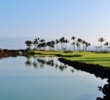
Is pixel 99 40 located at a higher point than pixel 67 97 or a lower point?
higher

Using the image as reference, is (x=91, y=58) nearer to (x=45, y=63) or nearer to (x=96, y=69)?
(x=45, y=63)

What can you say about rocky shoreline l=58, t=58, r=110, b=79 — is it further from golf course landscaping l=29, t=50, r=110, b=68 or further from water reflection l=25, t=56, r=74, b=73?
water reflection l=25, t=56, r=74, b=73

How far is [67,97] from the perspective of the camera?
829 inches

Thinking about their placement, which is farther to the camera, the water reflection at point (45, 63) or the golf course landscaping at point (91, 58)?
the water reflection at point (45, 63)

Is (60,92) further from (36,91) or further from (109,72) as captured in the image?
(109,72)

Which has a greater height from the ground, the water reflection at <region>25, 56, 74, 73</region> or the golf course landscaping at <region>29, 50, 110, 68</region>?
the golf course landscaping at <region>29, 50, 110, 68</region>

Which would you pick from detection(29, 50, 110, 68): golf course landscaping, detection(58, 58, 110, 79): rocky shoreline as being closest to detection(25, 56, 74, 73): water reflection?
detection(58, 58, 110, 79): rocky shoreline

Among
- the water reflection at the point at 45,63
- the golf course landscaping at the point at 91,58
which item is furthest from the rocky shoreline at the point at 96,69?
the water reflection at the point at 45,63

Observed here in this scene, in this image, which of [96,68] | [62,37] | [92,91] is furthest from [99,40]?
[92,91]

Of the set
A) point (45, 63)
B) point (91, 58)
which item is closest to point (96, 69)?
point (91, 58)

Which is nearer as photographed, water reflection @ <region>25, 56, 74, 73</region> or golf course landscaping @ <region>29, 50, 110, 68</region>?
golf course landscaping @ <region>29, 50, 110, 68</region>

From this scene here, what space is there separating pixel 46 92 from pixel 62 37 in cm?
15726

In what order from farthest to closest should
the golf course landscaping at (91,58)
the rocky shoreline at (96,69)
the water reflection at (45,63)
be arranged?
1. the water reflection at (45,63)
2. the golf course landscaping at (91,58)
3. the rocky shoreline at (96,69)

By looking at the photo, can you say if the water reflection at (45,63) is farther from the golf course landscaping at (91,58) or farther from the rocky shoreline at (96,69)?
the golf course landscaping at (91,58)
